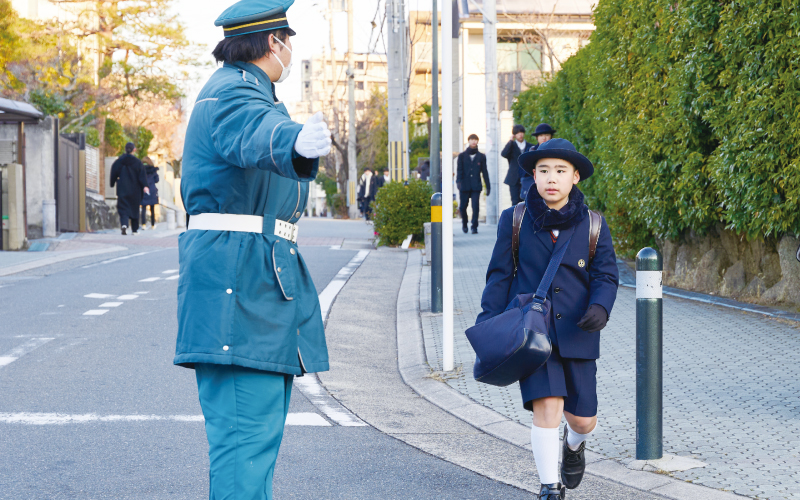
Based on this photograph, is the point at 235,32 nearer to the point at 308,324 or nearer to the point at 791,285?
the point at 308,324

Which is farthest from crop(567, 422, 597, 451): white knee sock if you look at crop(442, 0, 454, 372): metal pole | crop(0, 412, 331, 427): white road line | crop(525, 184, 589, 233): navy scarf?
crop(442, 0, 454, 372): metal pole

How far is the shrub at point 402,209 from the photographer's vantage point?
51.9ft

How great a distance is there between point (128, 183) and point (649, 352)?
18.3m

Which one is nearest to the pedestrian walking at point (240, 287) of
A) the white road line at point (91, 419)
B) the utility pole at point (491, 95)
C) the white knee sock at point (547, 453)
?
the white knee sock at point (547, 453)

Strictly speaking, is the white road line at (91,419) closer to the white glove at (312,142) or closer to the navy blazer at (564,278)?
the navy blazer at (564,278)

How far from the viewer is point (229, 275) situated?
260cm

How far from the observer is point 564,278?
141 inches

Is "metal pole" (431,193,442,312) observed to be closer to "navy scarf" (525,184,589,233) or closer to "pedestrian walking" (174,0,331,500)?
"navy scarf" (525,184,589,233)

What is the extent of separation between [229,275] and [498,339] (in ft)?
4.01

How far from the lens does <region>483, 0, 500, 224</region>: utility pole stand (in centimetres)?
2094

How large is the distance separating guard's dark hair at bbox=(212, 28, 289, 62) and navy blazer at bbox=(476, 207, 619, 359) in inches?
54.0

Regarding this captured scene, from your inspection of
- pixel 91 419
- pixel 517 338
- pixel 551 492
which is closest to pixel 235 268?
pixel 517 338

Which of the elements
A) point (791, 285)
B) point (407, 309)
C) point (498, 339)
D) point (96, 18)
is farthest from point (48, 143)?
point (498, 339)

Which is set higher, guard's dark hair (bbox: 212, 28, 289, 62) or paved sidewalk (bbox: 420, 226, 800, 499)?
guard's dark hair (bbox: 212, 28, 289, 62)
